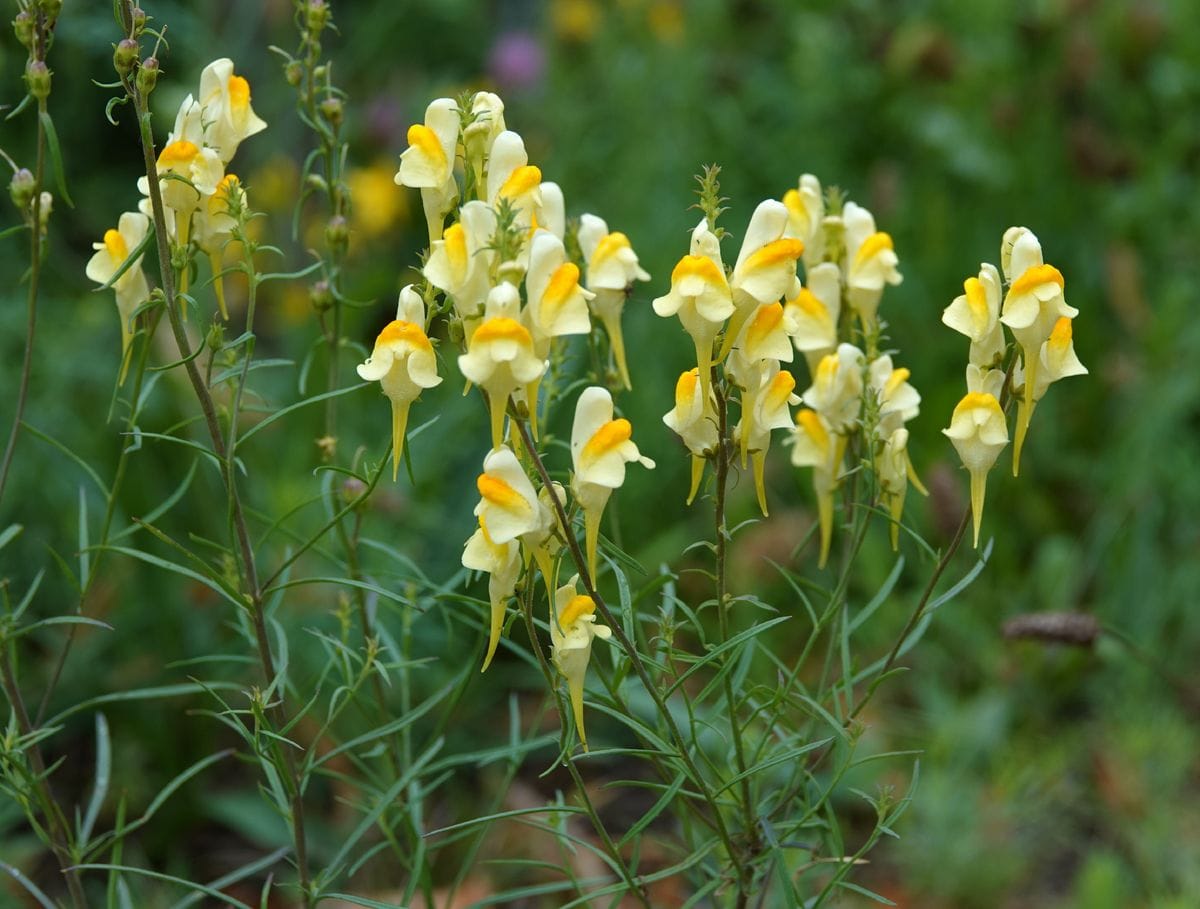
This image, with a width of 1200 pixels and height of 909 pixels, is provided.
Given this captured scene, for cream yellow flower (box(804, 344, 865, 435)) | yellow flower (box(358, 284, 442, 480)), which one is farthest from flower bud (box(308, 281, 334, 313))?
cream yellow flower (box(804, 344, 865, 435))

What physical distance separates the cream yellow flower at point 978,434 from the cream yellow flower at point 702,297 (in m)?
0.22

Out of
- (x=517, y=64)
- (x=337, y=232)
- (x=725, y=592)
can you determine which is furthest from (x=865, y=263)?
(x=517, y=64)

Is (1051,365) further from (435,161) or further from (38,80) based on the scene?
(38,80)

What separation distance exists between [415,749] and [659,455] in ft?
2.68

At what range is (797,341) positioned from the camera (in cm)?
132

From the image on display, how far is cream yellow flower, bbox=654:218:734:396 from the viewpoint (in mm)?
1025

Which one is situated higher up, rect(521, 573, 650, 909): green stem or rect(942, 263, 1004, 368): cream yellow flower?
rect(942, 263, 1004, 368): cream yellow flower

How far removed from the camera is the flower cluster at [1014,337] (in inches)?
42.8

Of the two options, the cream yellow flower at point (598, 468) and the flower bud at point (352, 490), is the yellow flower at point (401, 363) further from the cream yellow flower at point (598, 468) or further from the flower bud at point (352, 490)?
the flower bud at point (352, 490)

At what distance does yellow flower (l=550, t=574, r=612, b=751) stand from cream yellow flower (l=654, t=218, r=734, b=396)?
7.5 inches

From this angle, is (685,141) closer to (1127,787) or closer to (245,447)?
(245,447)

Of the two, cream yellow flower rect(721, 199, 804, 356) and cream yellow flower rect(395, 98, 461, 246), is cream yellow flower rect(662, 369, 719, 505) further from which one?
cream yellow flower rect(395, 98, 461, 246)

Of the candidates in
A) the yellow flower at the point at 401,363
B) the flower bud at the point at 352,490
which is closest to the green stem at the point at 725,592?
the yellow flower at the point at 401,363

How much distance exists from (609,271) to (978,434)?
1.09 feet
